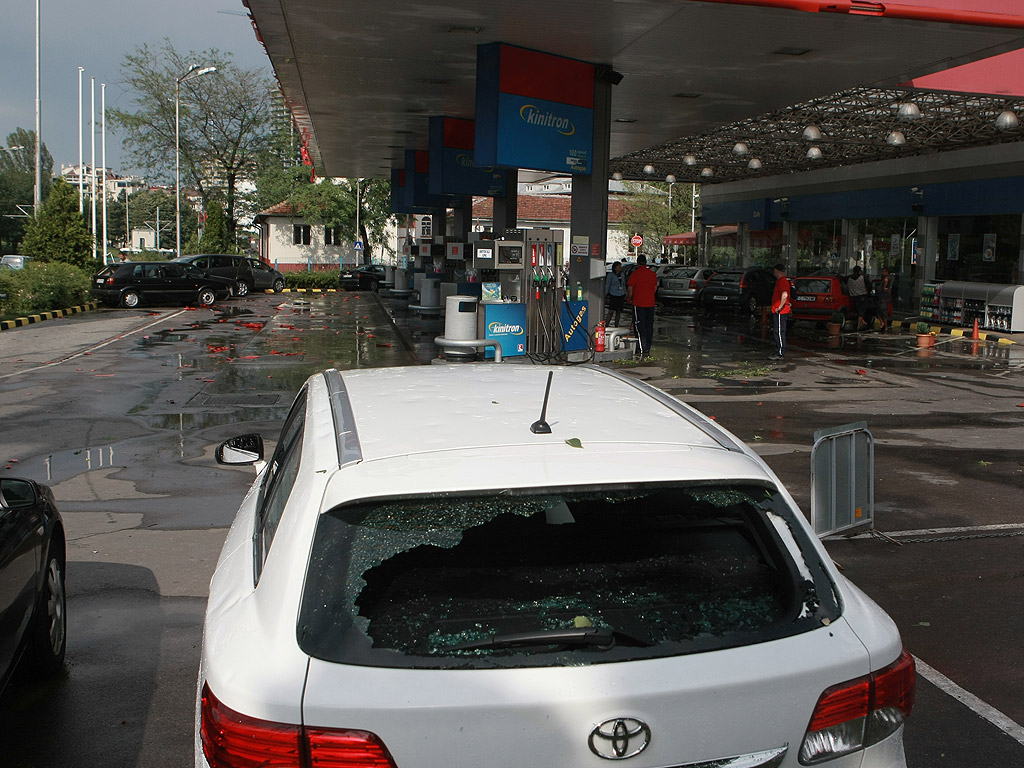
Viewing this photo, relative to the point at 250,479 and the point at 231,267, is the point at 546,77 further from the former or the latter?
the point at 231,267

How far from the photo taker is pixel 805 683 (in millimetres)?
2326

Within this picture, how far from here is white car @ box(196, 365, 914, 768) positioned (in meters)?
2.15

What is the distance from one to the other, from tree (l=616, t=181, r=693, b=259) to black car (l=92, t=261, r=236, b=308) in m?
38.5

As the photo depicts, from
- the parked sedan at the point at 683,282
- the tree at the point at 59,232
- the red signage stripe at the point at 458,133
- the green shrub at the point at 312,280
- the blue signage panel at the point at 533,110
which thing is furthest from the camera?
the green shrub at the point at 312,280

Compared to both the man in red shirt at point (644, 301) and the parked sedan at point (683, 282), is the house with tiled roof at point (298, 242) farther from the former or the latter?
the man in red shirt at point (644, 301)

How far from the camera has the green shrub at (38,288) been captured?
Result: 2811 cm

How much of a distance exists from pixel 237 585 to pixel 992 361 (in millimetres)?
20546

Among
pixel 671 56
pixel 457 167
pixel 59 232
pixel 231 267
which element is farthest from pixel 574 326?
pixel 231 267

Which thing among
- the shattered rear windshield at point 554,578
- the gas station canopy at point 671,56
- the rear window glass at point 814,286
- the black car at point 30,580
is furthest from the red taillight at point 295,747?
the rear window glass at point 814,286

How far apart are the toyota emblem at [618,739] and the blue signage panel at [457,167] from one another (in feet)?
77.4

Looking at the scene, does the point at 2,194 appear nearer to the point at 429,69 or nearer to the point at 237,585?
the point at 429,69

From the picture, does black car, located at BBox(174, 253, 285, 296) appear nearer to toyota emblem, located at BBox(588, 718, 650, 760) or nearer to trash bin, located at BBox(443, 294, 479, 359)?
trash bin, located at BBox(443, 294, 479, 359)

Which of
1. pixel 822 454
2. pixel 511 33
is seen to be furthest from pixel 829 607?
pixel 511 33

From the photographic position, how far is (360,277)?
5103cm
